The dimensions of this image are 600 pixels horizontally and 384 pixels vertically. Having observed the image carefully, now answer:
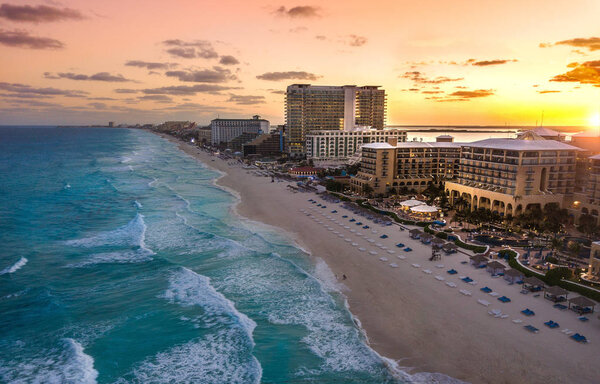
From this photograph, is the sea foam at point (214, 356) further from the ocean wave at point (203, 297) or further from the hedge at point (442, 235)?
the hedge at point (442, 235)

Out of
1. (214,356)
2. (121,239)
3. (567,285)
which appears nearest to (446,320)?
(567,285)

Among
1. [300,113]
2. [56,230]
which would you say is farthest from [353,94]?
[56,230]

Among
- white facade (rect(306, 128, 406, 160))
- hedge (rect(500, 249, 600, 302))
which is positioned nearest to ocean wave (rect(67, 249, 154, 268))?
hedge (rect(500, 249, 600, 302))

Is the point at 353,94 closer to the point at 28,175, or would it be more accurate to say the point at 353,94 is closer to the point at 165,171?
the point at 165,171

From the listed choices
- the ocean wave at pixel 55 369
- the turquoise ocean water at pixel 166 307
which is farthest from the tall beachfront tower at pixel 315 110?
the ocean wave at pixel 55 369

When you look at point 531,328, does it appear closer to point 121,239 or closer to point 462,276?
point 462,276

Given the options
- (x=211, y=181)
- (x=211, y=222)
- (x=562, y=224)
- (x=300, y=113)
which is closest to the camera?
(x=562, y=224)
